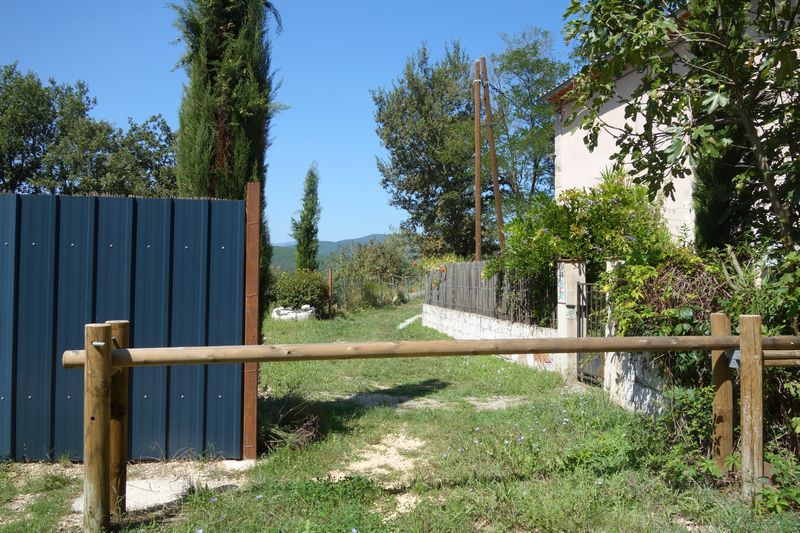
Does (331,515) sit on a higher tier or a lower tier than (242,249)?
lower

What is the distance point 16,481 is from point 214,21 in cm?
459

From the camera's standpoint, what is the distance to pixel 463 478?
4.20 metres

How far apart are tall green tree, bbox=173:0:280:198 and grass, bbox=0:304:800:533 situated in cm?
244

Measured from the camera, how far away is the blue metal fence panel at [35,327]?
451 cm

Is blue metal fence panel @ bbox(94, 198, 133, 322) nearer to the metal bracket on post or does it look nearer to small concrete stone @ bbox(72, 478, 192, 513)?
small concrete stone @ bbox(72, 478, 192, 513)

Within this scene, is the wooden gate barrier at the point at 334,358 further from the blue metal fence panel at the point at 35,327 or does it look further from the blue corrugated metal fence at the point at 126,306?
the blue metal fence panel at the point at 35,327

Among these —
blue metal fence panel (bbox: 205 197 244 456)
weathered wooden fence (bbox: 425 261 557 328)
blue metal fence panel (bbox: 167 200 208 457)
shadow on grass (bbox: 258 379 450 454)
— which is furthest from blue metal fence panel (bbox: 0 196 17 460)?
weathered wooden fence (bbox: 425 261 557 328)

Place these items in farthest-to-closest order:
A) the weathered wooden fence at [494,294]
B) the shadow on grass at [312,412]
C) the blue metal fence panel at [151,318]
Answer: the weathered wooden fence at [494,294], the shadow on grass at [312,412], the blue metal fence panel at [151,318]

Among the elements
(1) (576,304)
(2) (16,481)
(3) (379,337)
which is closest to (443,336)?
(3) (379,337)

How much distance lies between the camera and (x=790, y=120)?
5438 millimetres

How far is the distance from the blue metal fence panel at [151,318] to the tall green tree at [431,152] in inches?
1156

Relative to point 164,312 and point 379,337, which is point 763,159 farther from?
point 379,337

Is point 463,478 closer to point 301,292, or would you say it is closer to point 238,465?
point 238,465

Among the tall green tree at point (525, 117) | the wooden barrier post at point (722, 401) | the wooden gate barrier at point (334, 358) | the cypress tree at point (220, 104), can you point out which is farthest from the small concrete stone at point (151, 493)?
the tall green tree at point (525, 117)
